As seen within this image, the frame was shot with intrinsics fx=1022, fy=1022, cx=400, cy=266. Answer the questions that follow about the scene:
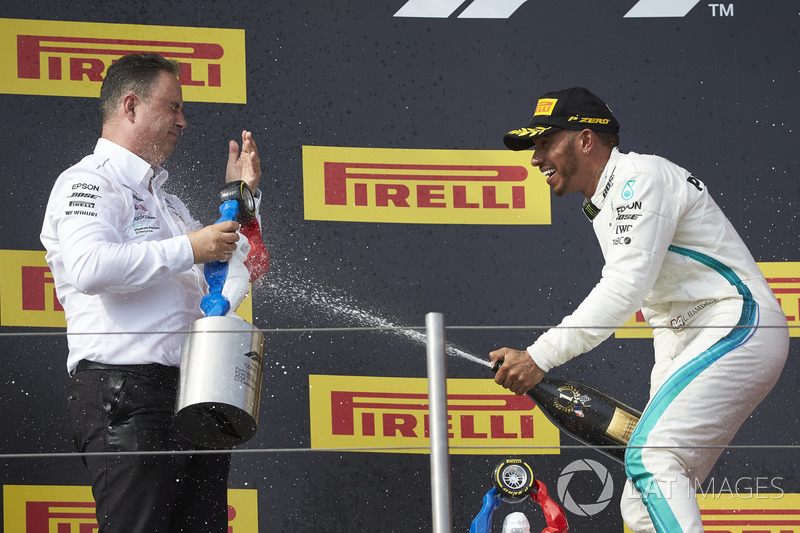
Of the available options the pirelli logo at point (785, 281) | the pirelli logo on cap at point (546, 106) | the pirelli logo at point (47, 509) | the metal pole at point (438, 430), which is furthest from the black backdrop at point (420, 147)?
the metal pole at point (438, 430)

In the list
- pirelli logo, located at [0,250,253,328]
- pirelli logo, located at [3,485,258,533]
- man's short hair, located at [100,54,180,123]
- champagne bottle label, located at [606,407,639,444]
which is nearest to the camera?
man's short hair, located at [100,54,180,123]

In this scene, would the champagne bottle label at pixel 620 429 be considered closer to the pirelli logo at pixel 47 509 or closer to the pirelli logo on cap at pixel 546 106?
the pirelli logo on cap at pixel 546 106

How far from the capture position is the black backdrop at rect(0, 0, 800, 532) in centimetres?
232

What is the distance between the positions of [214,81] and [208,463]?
3.59 ft

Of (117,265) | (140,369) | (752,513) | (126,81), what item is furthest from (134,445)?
(752,513)

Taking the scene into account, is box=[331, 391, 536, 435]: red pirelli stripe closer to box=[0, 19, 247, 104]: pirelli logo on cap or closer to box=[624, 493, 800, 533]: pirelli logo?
box=[624, 493, 800, 533]: pirelli logo

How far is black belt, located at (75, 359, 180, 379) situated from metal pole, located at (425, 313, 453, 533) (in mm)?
493

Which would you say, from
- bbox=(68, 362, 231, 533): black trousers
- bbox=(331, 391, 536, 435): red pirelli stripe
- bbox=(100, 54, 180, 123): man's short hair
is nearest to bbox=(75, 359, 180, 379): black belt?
bbox=(68, 362, 231, 533): black trousers

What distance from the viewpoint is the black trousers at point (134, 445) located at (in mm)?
1516

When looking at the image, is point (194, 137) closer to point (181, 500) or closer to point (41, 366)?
point (41, 366)

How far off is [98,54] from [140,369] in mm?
1086

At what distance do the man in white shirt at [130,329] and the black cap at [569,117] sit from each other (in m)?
0.61

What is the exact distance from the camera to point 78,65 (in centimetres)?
236

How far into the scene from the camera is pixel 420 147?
245 cm
